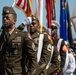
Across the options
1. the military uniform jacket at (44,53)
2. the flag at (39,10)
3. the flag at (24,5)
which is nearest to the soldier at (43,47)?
the military uniform jacket at (44,53)

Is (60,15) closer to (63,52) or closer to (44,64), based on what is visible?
(63,52)

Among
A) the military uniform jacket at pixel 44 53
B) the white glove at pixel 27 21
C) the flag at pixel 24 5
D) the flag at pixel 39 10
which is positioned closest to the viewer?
the military uniform jacket at pixel 44 53

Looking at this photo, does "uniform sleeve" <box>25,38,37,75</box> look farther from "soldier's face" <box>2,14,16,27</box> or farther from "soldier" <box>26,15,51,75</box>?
"soldier" <box>26,15,51,75</box>

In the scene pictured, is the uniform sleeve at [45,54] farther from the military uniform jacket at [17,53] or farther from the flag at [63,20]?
the flag at [63,20]

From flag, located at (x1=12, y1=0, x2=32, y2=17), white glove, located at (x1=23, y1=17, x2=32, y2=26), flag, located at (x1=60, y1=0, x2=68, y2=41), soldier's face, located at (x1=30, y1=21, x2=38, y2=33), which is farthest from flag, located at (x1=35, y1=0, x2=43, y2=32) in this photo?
flag, located at (x1=60, y1=0, x2=68, y2=41)

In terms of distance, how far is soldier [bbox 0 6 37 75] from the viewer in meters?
5.35

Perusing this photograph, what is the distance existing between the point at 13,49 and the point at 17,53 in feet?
0.24

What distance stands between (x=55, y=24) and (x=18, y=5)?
139cm

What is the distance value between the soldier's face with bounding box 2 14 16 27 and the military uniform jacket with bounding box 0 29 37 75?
15 cm

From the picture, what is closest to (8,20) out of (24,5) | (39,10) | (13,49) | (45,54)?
(13,49)

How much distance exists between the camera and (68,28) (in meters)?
12.8

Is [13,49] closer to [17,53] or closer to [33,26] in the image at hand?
[17,53]

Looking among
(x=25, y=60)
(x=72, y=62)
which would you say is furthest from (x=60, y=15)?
(x=25, y=60)

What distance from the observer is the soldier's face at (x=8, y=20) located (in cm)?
532
